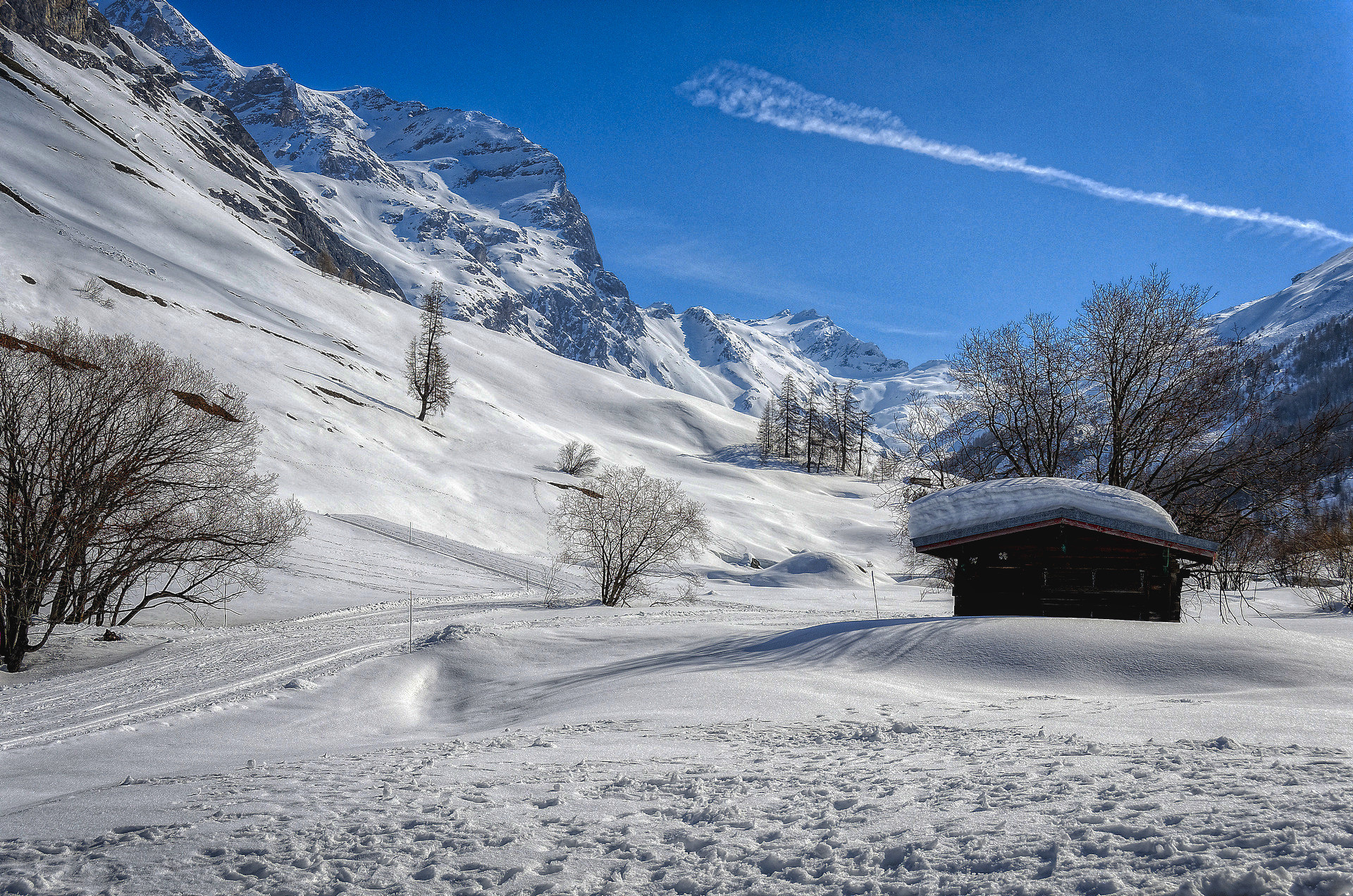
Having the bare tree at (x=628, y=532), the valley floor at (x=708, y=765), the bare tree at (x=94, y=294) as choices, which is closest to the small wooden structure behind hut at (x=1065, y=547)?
the valley floor at (x=708, y=765)

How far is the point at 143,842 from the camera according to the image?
171 inches

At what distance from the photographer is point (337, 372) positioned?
188ft

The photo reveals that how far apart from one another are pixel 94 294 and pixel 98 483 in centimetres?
3818

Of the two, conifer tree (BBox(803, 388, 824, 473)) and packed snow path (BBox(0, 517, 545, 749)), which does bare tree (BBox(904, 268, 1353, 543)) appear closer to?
packed snow path (BBox(0, 517, 545, 749))

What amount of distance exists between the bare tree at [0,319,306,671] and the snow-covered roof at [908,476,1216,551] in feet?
60.0

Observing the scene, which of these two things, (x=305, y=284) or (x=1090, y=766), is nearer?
(x=1090, y=766)

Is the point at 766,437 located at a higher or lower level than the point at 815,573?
higher

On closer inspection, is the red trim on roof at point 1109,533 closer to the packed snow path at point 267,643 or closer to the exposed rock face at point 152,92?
the packed snow path at point 267,643

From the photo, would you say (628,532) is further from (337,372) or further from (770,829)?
(337,372)

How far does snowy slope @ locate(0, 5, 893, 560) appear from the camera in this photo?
138 ft

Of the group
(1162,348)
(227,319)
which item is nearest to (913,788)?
(1162,348)

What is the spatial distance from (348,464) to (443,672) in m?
32.1

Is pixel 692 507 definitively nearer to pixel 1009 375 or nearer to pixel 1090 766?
pixel 1009 375

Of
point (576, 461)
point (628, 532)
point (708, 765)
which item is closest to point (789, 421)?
point (576, 461)
